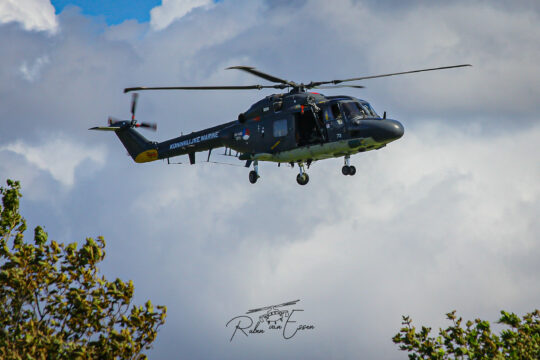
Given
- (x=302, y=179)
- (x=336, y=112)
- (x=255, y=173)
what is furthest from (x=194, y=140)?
(x=336, y=112)

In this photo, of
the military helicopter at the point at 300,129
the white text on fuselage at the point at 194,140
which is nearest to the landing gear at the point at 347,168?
the military helicopter at the point at 300,129

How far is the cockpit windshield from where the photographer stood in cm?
4622

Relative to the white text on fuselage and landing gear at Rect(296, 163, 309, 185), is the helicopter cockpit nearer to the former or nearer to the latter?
landing gear at Rect(296, 163, 309, 185)

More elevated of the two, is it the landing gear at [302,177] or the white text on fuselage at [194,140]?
the white text on fuselage at [194,140]

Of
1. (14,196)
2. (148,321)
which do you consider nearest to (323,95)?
(14,196)

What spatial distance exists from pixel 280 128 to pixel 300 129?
1375 mm

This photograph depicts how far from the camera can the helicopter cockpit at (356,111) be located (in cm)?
4616

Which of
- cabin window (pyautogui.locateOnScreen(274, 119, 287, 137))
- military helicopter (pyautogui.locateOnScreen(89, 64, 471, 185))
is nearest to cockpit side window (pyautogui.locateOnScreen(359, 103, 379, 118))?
military helicopter (pyautogui.locateOnScreen(89, 64, 471, 185))

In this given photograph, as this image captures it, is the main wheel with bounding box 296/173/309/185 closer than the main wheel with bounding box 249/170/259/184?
Yes

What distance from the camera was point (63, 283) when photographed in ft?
87.0

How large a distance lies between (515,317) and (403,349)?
492 cm

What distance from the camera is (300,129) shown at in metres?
47.7

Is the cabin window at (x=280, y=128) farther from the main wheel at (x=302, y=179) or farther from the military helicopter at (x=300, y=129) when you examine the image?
the main wheel at (x=302, y=179)

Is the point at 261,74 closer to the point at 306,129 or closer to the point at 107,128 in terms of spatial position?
the point at 306,129
